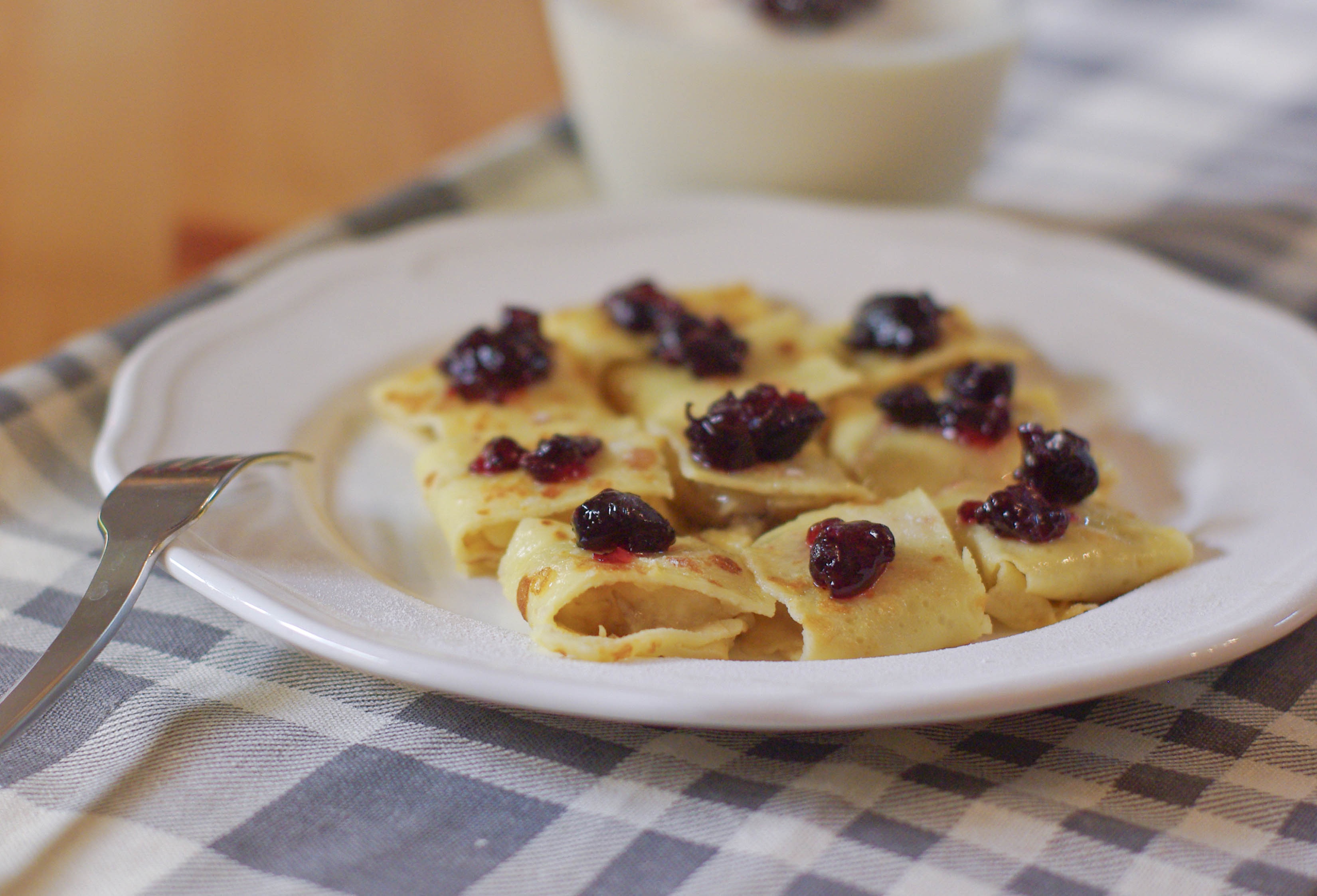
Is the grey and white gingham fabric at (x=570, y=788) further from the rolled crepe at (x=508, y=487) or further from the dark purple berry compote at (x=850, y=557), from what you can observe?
the rolled crepe at (x=508, y=487)

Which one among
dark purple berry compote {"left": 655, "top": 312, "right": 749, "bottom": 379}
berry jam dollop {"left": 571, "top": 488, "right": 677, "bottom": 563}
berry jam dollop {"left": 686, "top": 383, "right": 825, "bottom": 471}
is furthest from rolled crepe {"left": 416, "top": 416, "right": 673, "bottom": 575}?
dark purple berry compote {"left": 655, "top": 312, "right": 749, "bottom": 379}

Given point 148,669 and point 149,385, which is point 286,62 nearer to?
point 149,385

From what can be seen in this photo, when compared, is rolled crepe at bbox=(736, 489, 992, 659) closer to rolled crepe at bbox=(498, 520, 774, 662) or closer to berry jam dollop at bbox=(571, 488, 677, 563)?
rolled crepe at bbox=(498, 520, 774, 662)

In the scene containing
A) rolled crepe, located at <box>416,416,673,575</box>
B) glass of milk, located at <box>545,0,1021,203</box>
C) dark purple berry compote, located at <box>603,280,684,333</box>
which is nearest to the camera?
rolled crepe, located at <box>416,416,673,575</box>

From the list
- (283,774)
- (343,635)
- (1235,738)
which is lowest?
(1235,738)

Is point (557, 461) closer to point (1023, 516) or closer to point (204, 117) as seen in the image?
point (1023, 516)

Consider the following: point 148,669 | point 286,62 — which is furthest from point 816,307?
point 286,62
